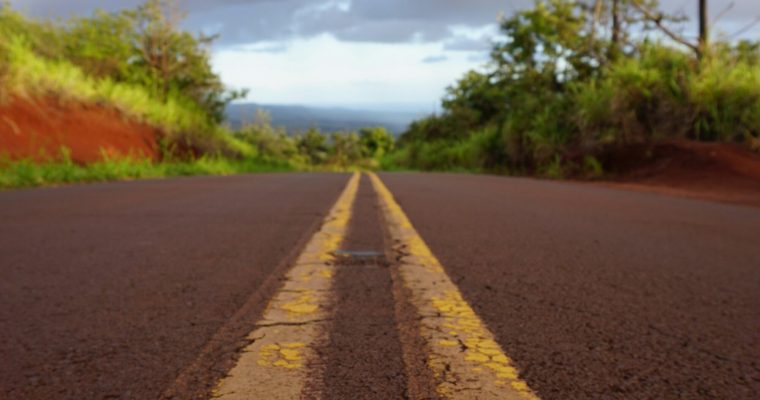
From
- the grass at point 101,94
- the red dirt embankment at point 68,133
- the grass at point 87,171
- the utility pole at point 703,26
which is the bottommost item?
the grass at point 87,171

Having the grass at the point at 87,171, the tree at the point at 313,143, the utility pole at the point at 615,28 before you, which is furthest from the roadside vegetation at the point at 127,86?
the tree at the point at 313,143

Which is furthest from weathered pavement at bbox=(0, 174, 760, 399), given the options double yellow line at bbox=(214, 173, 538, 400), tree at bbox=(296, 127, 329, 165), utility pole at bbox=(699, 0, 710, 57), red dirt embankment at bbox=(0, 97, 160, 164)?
tree at bbox=(296, 127, 329, 165)

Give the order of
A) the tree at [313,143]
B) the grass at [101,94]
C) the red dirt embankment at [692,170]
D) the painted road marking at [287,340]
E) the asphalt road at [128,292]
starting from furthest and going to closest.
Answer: the tree at [313,143]
the grass at [101,94]
the red dirt embankment at [692,170]
the asphalt road at [128,292]
the painted road marking at [287,340]

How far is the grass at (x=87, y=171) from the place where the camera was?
10.0 meters

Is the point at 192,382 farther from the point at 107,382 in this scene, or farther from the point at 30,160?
the point at 30,160

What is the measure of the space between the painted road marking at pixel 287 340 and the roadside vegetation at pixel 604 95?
39.0 feet

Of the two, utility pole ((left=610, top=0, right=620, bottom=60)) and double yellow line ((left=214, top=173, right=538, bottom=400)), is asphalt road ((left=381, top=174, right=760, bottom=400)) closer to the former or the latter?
double yellow line ((left=214, top=173, right=538, bottom=400))

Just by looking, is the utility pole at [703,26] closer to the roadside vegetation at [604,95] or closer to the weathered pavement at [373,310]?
the roadside vegetation at [604,95]

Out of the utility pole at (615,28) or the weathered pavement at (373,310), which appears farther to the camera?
the utility pole at (615,28)

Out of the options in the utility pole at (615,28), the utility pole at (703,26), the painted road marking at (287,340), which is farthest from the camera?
the utility pole at (615,28)

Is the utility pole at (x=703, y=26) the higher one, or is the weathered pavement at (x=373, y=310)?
the utility pole at (x=703, y=26)

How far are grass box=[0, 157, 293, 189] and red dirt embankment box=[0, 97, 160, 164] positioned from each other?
46cm

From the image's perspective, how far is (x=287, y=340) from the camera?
Result: 7.02ft

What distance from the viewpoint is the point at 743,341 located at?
7.44 ft
